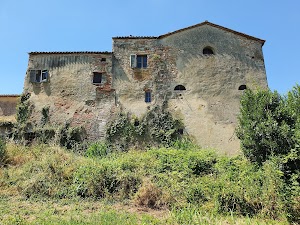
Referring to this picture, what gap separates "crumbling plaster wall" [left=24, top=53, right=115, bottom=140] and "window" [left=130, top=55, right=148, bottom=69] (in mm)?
1675

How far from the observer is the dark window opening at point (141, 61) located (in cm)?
2204

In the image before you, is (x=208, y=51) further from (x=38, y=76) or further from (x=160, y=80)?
(x=38, y=76)

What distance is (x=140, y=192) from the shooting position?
421 inches

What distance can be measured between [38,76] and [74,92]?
3280mm

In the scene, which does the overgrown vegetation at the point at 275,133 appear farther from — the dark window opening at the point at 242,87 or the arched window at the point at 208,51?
the arched window at the point at 208,51

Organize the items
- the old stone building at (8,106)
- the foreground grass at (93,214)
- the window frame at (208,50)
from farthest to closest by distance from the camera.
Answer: the window frame at (208,50) → the old stone building at (8,106) → the foreground grass at (93,214)

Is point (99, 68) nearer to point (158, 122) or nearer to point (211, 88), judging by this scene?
point (158, 122)

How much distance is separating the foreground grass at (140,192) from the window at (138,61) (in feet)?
31.1

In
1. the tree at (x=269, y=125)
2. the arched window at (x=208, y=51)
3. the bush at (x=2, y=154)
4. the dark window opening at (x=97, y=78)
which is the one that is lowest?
the bush at (x=2, y=154)

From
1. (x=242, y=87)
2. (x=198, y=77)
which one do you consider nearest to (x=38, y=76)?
(x=198, y=77)

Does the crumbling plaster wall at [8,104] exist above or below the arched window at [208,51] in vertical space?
below

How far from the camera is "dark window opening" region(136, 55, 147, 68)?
868 inches

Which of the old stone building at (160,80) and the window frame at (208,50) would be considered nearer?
the old stone building at (160,80)

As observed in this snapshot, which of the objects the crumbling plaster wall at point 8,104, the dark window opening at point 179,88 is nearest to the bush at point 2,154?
the crumbling plaster wall at point 8,104
